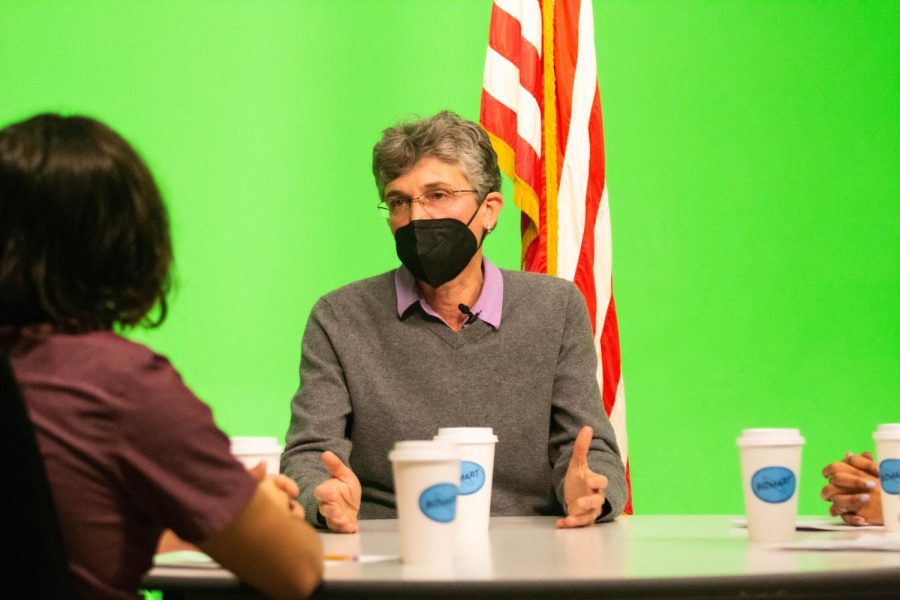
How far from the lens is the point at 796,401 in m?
3.91

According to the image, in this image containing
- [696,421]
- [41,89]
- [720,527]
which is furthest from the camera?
[696,421]

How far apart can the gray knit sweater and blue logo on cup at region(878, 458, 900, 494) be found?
658mm

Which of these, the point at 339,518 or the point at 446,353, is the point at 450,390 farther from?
the point at 339,518

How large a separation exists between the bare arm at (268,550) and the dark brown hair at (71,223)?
0.26 m

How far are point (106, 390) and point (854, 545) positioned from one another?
3.21ft

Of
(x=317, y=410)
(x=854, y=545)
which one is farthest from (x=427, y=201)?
→ (x=854, y=545)

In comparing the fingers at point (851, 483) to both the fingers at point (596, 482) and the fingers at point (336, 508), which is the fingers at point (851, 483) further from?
the fingers at point (336, 508)

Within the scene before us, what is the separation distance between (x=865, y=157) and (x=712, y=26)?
0.75 meters

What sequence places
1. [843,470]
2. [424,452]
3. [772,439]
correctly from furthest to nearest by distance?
1. [843,470]
2. [772,439]
3. [424,452]

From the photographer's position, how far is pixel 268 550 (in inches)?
44.5

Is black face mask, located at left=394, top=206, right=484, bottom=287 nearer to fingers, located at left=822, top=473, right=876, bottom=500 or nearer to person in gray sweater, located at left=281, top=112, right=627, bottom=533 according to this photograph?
person in gray sweater, located at left=281, top=112, right=627, bottom=533

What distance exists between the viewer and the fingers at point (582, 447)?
192 centimetres

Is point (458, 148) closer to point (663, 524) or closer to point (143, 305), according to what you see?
point (663, 524)

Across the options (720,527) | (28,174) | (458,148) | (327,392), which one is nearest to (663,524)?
(720,527)
